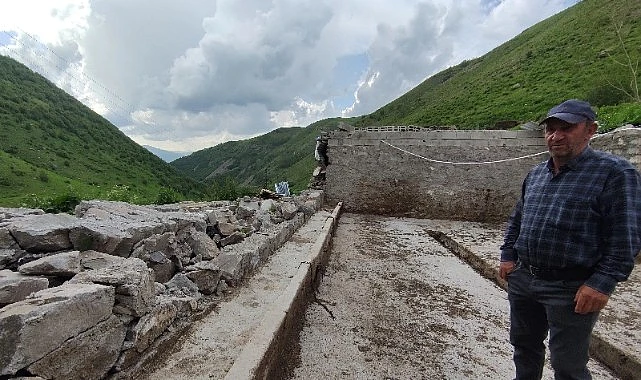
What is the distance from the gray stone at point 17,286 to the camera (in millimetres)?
2203

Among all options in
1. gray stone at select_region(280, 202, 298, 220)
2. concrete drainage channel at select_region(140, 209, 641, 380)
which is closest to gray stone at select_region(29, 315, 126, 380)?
concrete drainage channel at select_region(140, 209, 641, 380)

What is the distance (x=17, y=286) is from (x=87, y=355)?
59cm

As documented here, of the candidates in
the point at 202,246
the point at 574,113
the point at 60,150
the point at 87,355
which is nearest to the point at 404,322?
the point at 202,246

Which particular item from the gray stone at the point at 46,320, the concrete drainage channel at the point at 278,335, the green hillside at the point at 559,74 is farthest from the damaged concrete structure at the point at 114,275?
the green hillside at the point at 559,74

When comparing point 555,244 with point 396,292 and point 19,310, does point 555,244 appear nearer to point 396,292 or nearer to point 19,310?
point 19,310

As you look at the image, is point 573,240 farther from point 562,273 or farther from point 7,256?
point 7,256

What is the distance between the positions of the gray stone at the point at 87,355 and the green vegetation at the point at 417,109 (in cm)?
489

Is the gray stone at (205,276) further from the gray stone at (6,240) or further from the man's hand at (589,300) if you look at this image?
the man's hand at (589,300)

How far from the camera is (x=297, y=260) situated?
5.35 meters

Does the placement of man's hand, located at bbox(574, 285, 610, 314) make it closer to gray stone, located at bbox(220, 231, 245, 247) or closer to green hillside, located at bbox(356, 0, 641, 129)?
gray stone, located at bbox(220, 231, 245, 247)

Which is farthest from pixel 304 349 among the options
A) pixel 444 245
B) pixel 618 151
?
pixel 618 151

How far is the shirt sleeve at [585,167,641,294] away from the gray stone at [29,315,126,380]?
2.73 m

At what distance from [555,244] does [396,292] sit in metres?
3.20

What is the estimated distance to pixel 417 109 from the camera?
52031 millimetres
